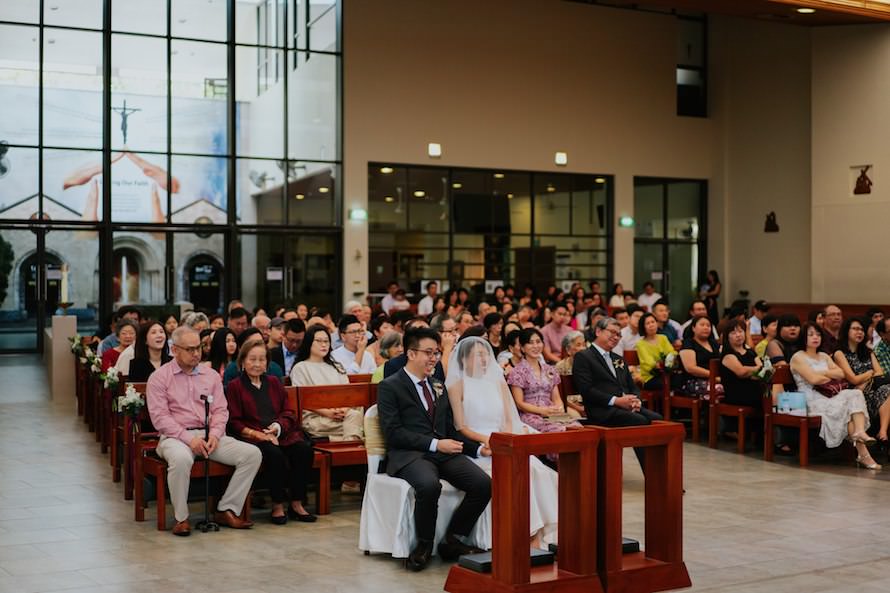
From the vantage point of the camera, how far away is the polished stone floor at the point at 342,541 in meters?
6.56

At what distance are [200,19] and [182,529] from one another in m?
15.5

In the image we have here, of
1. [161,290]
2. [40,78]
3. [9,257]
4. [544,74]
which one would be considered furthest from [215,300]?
[544,74]

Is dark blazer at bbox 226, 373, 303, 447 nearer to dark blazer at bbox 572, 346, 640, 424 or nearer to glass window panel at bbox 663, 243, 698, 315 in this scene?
dark blazer at bbox 572, 346, 640, 424

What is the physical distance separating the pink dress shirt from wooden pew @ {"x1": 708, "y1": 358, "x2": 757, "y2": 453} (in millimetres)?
5529

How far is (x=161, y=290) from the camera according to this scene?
70.1 ft

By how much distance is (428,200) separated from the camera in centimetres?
2305

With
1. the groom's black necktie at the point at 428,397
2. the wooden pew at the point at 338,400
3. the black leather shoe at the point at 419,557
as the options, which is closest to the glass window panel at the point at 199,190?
the wooden pew at the point at 338,400

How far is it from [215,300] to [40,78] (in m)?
5.08

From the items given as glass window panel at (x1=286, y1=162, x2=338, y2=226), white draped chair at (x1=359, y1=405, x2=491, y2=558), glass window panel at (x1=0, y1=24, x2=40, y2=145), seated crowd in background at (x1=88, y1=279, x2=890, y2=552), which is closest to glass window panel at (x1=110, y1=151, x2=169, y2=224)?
glass window panel at (x1=0, y1=24, x2=40, y2=145)

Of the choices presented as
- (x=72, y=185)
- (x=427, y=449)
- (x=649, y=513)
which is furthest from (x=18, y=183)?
(x=649, y=513)

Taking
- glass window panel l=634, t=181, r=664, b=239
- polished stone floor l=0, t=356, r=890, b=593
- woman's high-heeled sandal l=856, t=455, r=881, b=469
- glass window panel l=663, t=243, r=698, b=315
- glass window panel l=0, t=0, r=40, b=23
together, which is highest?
glass window panel l=0, t=0, r=40, b=23

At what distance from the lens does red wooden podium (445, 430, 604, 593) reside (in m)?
5.18

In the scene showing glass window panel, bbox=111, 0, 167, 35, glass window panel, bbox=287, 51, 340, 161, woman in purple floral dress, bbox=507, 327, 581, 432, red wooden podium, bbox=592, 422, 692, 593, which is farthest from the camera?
glass window panel, bbox=287, 51, 340, 161

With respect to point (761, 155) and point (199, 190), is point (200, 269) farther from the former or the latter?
point (761, 155)
